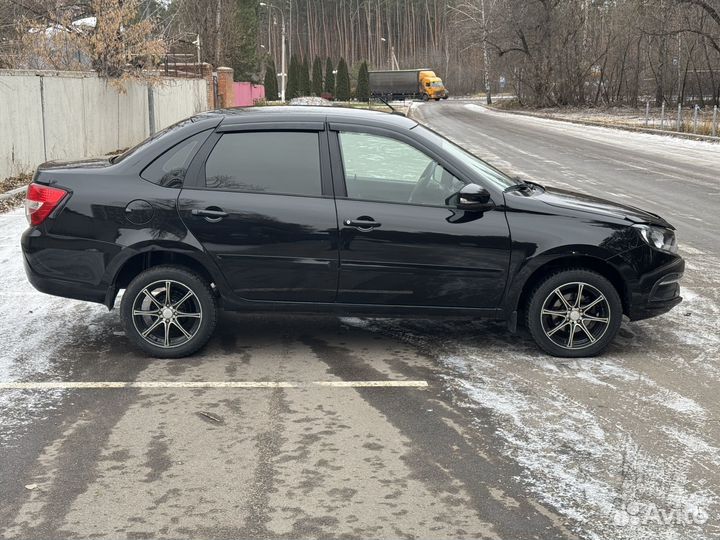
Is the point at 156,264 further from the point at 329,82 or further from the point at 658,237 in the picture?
the point at 329,82

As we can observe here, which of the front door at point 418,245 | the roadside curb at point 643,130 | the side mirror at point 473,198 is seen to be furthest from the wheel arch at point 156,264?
the roadside curb at point 643,130

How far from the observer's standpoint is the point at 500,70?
70.0m

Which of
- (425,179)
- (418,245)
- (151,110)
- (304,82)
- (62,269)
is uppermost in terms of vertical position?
(304,82)

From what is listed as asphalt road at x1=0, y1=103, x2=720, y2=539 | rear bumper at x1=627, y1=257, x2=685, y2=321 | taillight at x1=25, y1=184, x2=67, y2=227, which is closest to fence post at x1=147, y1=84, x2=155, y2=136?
asphalt road at x1=0, y1=103, x2=720, y2=539

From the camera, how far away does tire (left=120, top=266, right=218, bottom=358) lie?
6023 millimetres

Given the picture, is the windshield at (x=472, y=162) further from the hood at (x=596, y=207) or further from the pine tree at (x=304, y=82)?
the pine tree at (x=304, y=82)

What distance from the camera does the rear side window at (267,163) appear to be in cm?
607

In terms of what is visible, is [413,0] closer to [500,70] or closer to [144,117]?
[500,70]

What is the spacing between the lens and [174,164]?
20.1 ft

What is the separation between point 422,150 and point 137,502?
3.23 meters

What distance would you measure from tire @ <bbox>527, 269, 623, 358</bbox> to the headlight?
1.43ft

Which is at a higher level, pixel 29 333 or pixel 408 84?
pixel 408 84

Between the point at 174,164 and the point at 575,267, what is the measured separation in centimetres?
289

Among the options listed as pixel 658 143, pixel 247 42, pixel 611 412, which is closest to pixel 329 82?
pixel 247 42
